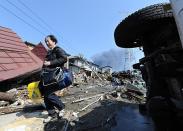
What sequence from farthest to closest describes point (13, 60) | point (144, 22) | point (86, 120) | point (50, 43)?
point (13, 60), point (50, 43), point (86, 120), point (144, 22)

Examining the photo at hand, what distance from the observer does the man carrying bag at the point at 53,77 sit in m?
5.73

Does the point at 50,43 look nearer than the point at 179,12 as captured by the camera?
No

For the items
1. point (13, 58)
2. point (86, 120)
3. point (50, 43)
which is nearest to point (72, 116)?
point (86, 120)

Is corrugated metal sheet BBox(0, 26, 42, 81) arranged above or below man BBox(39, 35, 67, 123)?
above

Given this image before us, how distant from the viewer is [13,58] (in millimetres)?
12062

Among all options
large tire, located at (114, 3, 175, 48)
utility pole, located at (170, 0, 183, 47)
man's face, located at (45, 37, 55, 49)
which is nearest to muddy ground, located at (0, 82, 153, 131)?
man's face, located at (45, 37, 55, 49)

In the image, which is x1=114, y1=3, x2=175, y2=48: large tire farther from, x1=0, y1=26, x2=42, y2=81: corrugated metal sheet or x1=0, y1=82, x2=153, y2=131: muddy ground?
x1=0, y1=26, x2=42, y2=81: corrugated metal sheet

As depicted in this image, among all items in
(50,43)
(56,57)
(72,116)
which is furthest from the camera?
(50,43)

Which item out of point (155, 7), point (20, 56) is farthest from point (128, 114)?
point (20, 56)

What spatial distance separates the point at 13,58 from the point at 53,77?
691 centimetres

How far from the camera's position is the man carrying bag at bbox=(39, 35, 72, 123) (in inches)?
225

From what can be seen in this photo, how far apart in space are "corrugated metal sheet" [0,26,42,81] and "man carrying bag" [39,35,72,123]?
4.26 m

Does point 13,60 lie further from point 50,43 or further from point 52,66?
point 52,66

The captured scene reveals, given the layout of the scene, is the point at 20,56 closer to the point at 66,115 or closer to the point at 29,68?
the point at 29,68
